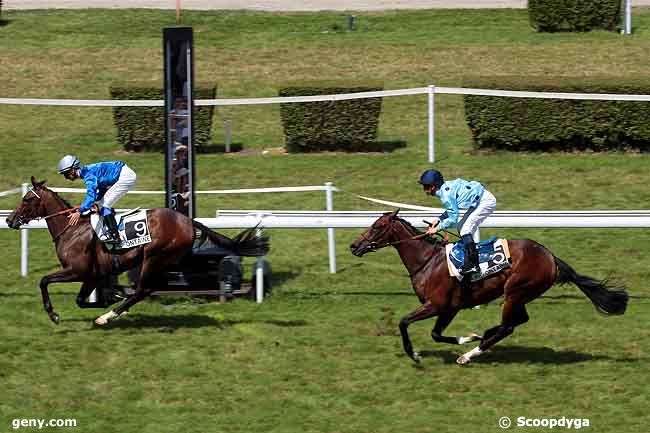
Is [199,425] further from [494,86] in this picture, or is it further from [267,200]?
[494,86]

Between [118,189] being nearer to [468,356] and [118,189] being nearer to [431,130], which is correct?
[468,356]

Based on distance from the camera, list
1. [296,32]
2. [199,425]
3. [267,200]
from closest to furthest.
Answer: [199,425], [267,200], [296,32]

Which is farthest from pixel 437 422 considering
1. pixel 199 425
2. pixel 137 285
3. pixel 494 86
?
pixel 494 86

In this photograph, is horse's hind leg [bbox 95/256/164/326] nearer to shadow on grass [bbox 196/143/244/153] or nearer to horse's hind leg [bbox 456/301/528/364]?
horse's hind leg [bbox 456/301/528/364]

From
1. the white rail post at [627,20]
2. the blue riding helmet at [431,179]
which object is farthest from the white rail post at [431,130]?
the white rail post at [627,20]

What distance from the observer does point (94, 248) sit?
12.0m

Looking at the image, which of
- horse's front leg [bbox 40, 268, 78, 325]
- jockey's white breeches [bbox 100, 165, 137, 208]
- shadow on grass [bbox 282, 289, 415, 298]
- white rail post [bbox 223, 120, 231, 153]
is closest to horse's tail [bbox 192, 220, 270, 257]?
shadow on grass [bbox 282, 289, 415, 298]

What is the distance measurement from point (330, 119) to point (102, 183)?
261 inches

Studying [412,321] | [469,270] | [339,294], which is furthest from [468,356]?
[339,294]

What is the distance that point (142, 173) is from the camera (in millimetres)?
17828

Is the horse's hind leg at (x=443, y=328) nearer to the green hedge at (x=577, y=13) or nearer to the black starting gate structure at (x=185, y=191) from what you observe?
the black starting gate structure at (x=185, y=191)

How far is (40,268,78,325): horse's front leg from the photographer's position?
39.1 ft

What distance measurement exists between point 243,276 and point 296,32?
455 inches

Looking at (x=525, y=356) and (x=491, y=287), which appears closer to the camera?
(x=491, y=287)
